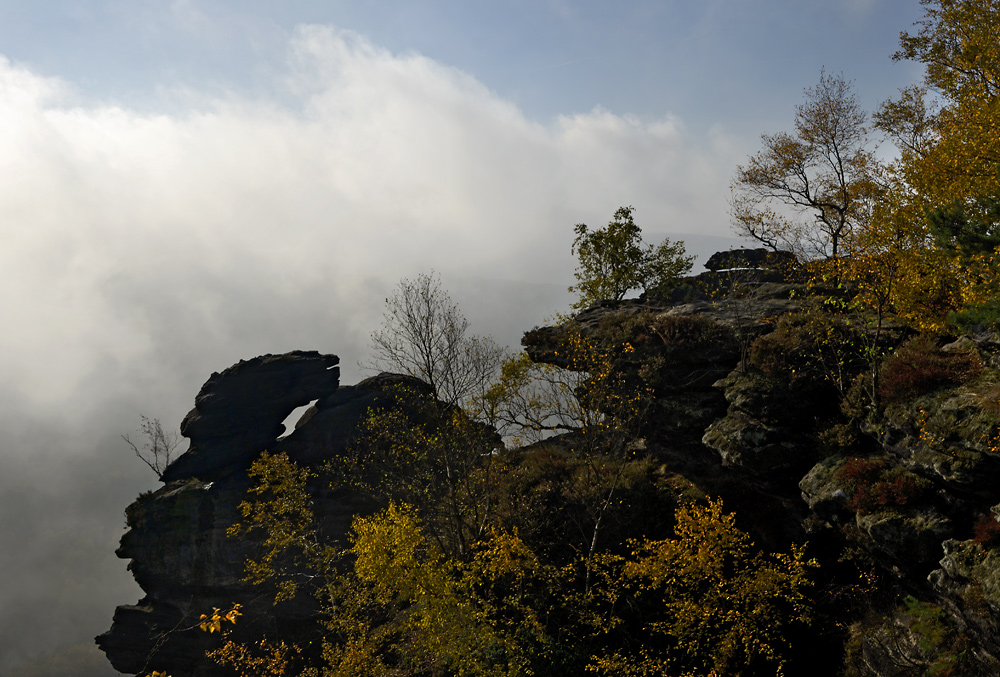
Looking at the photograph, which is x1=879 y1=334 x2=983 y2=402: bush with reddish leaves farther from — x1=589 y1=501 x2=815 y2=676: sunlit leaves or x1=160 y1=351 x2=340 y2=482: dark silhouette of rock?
x1=160 y1=351 x2=340 y2=482: dark silhouette of rock

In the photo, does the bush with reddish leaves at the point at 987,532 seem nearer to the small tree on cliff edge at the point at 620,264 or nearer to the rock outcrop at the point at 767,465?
the rock outcrop at the point at 767,465

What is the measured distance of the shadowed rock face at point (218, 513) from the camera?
4250 cm

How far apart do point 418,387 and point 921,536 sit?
2978 centimetres

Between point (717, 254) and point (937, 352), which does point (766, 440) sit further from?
point (717, 254)

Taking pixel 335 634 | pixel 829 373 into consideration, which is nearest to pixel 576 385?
pixel 829 373

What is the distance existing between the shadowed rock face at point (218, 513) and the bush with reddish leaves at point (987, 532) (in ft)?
102

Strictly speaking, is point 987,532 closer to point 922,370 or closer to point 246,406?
point 922,370

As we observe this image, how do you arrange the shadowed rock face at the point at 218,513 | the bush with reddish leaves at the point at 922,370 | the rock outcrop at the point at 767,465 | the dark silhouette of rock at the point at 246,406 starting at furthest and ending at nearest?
the dark silhouette of rock at the point at 246,406 → the shadowed rock face at the point at 218,513 → the bush with reddish leaves at the point at 922,370 → the rock outcrop at the point at 767,465

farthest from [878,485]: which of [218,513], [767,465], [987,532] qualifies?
[218,513]

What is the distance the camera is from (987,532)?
1802 cm

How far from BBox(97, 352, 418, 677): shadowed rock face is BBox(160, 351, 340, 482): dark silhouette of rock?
88mm

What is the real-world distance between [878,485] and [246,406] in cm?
4536

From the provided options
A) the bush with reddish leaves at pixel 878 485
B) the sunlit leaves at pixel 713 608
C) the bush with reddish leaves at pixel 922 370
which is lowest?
the sunlit leaves at pixel 713 608

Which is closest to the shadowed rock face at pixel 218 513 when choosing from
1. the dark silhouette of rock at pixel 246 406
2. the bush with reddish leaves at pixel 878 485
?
the dark silhouette of rock at pixel 246 406
